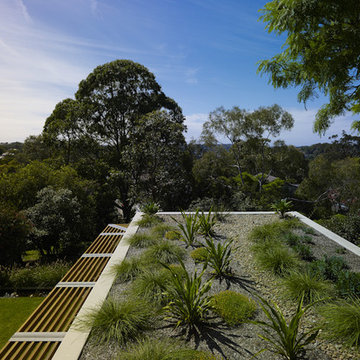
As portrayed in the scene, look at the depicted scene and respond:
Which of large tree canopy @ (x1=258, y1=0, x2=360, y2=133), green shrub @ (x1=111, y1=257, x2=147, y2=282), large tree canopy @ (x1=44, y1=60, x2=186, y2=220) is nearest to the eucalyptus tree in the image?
large tree canopy @ (x1=44, y1=60, x2=186, y2=220)

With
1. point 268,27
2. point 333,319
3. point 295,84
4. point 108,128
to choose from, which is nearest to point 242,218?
point 295,84

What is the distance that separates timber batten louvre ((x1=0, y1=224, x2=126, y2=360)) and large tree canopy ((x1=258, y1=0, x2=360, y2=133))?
524 centimetres

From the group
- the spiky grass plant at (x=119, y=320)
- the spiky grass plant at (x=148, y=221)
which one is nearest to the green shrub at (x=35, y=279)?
the spiky grass plant at (x=148, y=221)

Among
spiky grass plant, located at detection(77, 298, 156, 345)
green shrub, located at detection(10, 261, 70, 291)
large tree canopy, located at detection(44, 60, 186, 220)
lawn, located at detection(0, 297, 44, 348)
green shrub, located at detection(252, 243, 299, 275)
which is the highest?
large tree canopy, located at detection(44, 60, 186, 220)

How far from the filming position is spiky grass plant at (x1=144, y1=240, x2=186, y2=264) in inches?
171

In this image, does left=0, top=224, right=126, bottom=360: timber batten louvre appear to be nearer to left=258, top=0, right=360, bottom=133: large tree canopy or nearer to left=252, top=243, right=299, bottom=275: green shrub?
left=252, top=243, right=299, bottom=275: green shrub

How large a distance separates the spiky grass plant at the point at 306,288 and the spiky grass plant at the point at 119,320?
75.9 inches

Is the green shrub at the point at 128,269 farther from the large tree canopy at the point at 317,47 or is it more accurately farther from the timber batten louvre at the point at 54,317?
the large tree canopy at the point at 317,47

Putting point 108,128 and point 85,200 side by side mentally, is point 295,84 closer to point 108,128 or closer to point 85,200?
point 85,200

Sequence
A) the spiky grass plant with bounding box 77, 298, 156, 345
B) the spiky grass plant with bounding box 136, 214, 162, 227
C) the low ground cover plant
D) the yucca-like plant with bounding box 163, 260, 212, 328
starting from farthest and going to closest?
the spiky grass plant with bounding box 136, 214, 162, 227 < the low ground cover plant < the yucca-like plant with bounding box 163, 260, 212, 328 < the spiky grass plant with bounding box 77, 298, 156, 345

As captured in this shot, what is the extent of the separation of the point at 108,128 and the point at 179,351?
12460mm

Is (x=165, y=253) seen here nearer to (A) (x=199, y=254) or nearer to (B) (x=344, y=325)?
(A) (x=199, y=254)

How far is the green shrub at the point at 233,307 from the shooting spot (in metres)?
2.82

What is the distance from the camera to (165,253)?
4.46m
